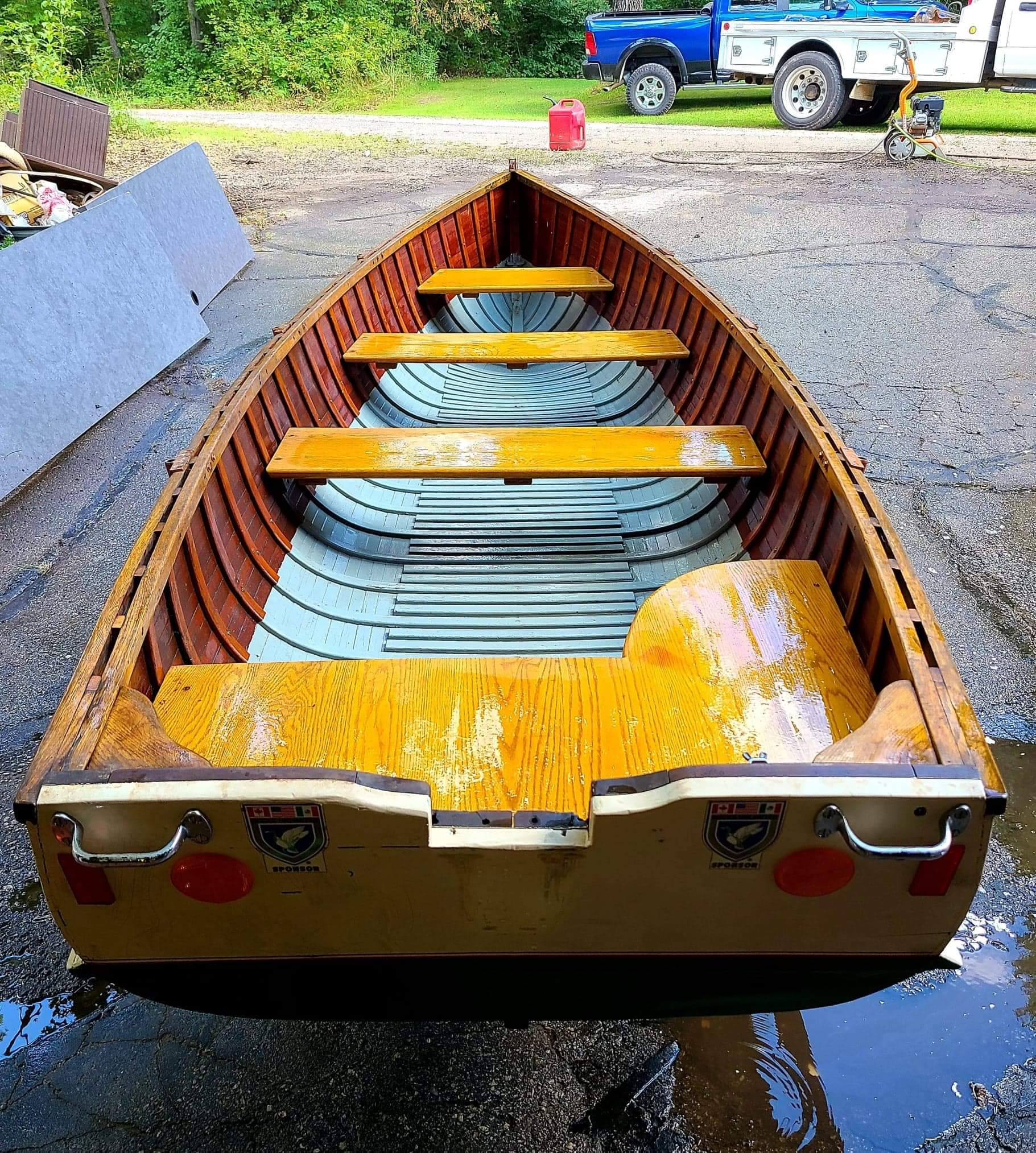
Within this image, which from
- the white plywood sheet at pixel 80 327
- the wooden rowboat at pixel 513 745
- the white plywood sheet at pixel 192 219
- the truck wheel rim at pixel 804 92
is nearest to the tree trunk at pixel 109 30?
the truck wheel rim at pixel 804 92

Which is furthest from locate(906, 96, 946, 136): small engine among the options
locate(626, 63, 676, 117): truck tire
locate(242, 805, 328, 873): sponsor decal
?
locate(242, 805, 328, 873): sponsor decal

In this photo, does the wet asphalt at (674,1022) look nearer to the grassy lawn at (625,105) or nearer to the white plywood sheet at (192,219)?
the white plywood sheet at (192,219)

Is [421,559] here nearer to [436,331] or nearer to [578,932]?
[578,932]

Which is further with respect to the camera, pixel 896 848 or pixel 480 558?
pixel 480 558

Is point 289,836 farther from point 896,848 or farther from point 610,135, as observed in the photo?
point 610,135

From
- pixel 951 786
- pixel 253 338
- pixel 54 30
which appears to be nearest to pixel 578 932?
pixel 951 786

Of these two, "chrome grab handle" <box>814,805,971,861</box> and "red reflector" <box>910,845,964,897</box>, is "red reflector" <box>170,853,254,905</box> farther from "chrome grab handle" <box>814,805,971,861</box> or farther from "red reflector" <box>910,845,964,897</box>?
"red reflector" <box>910,845,964,897</box>

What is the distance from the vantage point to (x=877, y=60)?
11852 millimetres

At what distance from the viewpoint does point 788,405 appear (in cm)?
314

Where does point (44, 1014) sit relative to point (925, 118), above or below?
below

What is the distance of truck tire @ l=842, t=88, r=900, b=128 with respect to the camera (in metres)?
13.5

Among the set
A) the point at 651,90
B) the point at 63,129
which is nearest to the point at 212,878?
the point at 63,129

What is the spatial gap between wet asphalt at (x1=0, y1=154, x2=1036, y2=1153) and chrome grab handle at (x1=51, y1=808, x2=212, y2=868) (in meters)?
1.06

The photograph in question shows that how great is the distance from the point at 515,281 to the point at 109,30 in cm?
2103
